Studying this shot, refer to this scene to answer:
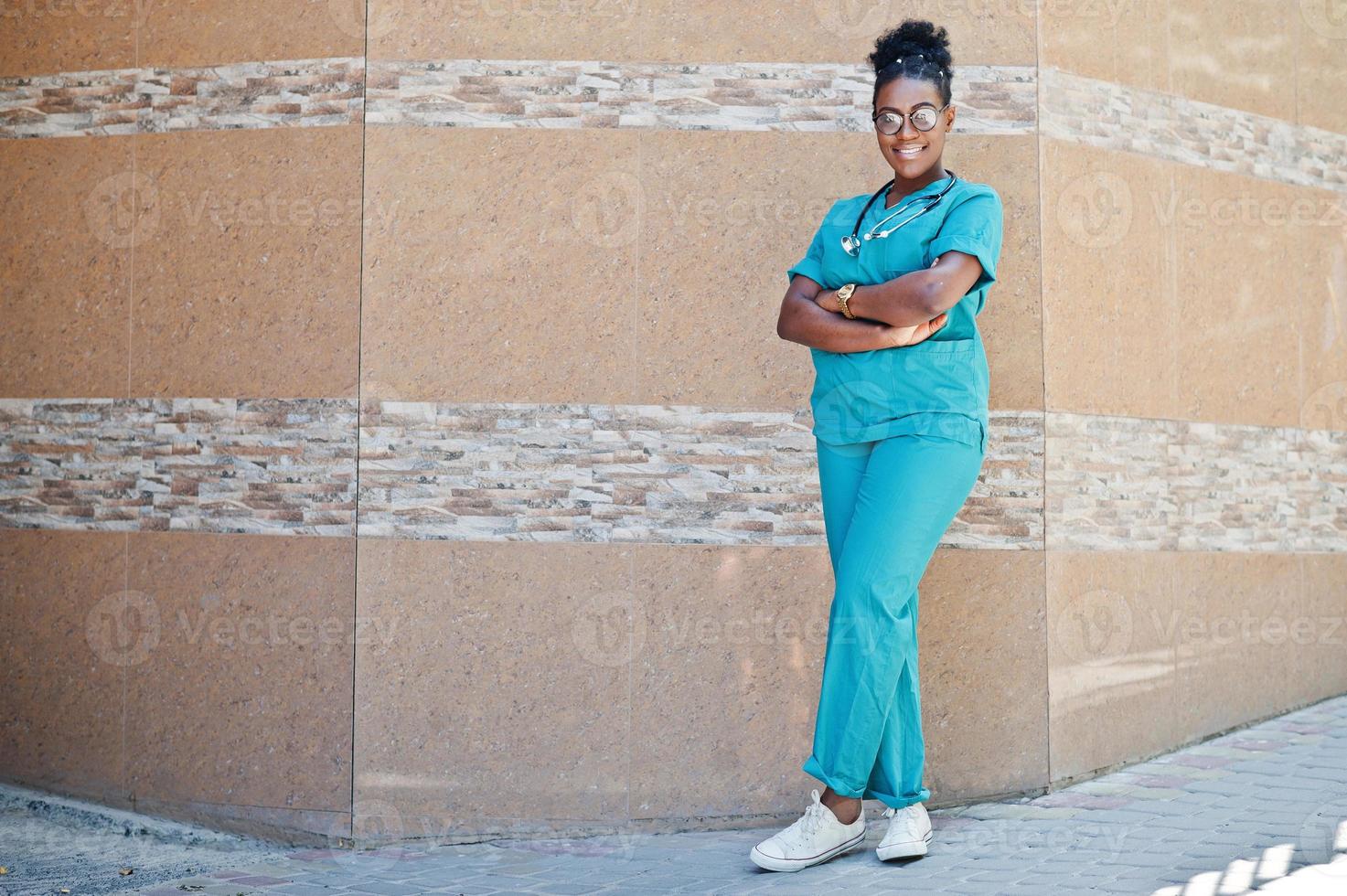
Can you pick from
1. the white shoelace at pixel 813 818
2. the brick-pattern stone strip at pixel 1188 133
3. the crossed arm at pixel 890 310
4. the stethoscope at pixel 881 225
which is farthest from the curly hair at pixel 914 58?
the white shoelace at pixel 813 818

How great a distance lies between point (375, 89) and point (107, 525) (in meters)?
1.76

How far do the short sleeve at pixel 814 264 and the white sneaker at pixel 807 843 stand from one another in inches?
56.8

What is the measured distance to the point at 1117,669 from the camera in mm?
4586

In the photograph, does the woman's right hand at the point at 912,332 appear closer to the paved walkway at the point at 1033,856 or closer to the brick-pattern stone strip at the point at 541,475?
the brick-pattern stone strip at the point at 541,475

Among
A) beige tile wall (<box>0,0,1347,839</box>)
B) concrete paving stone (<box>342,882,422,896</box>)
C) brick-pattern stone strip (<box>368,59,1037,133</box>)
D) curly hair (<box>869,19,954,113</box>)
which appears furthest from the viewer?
brick-pattern stone strip (<box>368,59,1037,133</box>)

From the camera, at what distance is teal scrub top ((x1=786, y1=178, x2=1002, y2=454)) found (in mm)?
3664

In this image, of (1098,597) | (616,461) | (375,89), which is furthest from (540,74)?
(1098,597)

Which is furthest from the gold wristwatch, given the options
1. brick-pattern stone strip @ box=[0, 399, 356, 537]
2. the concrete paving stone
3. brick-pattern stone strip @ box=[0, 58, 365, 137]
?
the concrete paving stone

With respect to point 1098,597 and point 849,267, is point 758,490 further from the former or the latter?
point 1098,597

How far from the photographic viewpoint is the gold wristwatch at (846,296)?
3688 mm

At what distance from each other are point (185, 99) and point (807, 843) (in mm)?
3240

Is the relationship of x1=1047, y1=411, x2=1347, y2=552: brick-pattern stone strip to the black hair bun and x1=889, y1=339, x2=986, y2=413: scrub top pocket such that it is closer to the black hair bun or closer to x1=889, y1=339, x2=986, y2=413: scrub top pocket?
x1=889, y1=339, x2=986, y2=413: scrub top pocket

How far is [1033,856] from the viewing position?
143 inches

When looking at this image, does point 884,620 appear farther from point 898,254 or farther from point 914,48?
point 914,48
